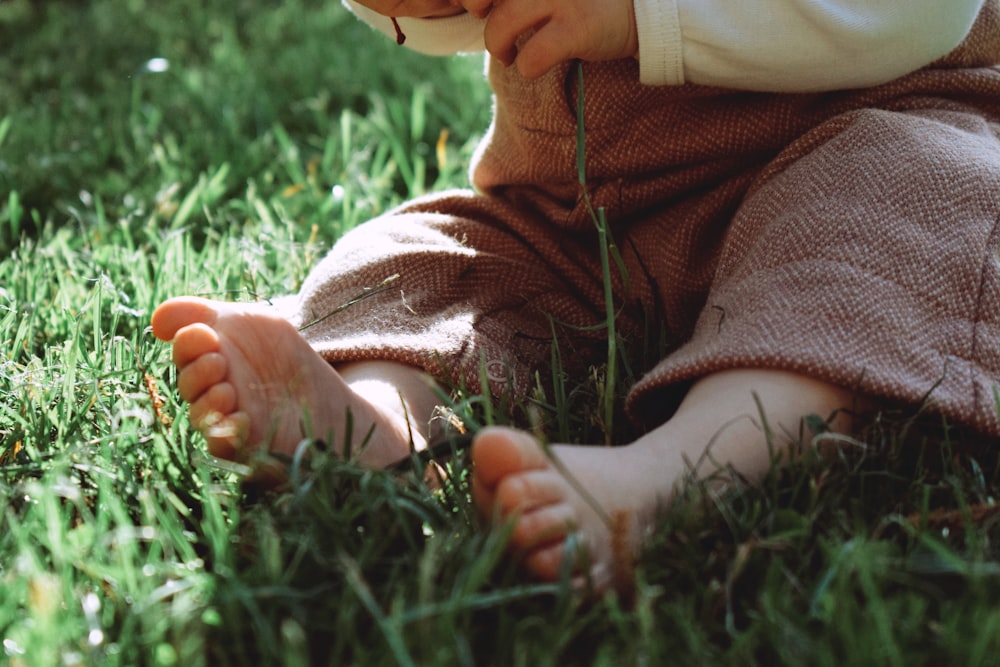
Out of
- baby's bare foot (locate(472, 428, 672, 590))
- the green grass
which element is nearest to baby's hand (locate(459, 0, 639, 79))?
the green grass

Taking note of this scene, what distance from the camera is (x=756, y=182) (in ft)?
4.46

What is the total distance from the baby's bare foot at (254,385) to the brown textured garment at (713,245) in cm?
15

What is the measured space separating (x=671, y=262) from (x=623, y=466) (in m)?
0.45

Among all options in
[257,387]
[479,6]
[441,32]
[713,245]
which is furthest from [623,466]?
[441,32]

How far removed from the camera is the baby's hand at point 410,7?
1495mm

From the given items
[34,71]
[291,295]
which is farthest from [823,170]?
[34,71]

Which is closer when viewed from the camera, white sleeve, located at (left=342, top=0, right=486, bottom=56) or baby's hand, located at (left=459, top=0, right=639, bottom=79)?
baby's hand, located at (left=459, top=0, right=639, bottom=79)

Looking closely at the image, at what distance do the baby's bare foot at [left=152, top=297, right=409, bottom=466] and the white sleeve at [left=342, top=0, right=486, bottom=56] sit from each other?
714 millimetres

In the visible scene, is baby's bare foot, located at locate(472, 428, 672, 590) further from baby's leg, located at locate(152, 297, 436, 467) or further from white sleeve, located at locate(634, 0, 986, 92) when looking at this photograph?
Result: white sleeve, located at locate(634, 0, 986, 92)

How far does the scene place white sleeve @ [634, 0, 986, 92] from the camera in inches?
52.1

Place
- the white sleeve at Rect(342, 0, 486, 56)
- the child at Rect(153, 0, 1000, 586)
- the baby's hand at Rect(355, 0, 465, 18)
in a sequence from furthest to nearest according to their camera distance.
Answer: the white sleeve at Rect(342, 0, 486, 56) < the baby's hand at Rect(355, 0, 465, 18) < the child at Rect(153, 0, 1000, 586)

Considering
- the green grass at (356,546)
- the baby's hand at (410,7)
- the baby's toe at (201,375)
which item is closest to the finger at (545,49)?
the baby's hand at (410,7)

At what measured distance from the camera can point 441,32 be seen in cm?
174

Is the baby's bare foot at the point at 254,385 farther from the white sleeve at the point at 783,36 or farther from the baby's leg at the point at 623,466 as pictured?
the white sleeve at the point at 783,36
